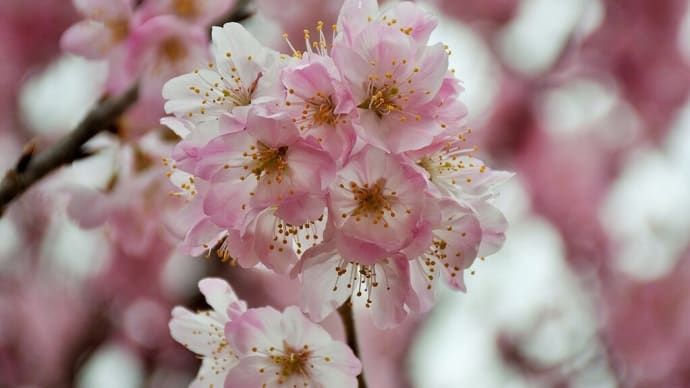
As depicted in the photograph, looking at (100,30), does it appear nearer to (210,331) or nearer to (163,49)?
(163,49)

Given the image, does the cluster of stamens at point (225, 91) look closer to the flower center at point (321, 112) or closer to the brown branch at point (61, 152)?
the flower center at point (321, 112)

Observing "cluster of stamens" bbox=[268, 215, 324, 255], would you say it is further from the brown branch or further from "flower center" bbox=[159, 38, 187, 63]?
"flower center" bbox=[159, 38, 187, 63]

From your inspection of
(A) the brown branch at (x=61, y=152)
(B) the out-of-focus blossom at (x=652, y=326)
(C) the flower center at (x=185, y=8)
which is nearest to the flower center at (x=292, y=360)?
(A) the brown branch at (x=61, y=152)

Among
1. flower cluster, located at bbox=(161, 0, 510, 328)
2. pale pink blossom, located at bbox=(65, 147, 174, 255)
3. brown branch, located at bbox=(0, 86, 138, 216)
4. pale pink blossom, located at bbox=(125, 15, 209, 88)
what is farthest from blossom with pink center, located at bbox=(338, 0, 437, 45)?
pale pink blossom, located at bbox=(65, 147, 174, 255)

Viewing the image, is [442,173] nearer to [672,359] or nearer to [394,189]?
[394,189]

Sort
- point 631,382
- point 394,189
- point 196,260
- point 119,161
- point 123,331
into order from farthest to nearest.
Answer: point 631,382 < point 123,331 < point 196,260 < point 119,161 < point 394,189

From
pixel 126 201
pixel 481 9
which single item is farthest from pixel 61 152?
pixel 481 9

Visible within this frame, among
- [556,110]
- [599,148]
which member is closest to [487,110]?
[556,110]
